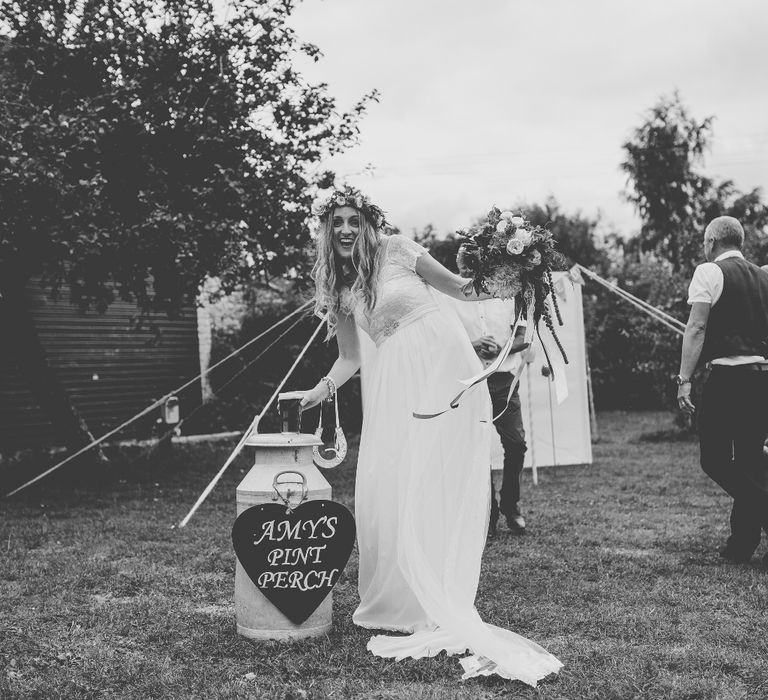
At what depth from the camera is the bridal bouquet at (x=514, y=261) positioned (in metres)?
3.99

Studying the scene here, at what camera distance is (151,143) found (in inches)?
359

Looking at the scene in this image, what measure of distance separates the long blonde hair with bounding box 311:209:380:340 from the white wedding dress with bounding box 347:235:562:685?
0.18 ft

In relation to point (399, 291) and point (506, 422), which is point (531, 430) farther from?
point (399, 291)

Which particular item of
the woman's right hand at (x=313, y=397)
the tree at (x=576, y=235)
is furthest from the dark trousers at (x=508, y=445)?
the tree at (x=576, y=235)

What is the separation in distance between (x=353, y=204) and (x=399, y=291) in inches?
20.2

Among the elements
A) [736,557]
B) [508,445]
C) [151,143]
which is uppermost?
[151,143]

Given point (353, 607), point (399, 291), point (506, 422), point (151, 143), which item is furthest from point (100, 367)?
point (399, 291)

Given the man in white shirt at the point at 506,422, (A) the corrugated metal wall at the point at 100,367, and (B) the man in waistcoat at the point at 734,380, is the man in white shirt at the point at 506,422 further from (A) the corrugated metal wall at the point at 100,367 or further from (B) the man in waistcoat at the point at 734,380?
(A) the corrugated metal wall at the point at 100,367

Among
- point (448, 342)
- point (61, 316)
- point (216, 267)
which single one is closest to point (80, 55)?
point (216, 267)

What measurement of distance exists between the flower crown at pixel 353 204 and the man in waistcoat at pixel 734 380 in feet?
7.52

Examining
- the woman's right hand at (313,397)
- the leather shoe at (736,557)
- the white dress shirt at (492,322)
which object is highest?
the white dress shirt at (492,322)

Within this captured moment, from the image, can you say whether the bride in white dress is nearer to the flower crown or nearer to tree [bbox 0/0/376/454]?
the flower crown

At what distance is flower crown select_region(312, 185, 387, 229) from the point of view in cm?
454

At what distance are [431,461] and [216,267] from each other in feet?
18.0
